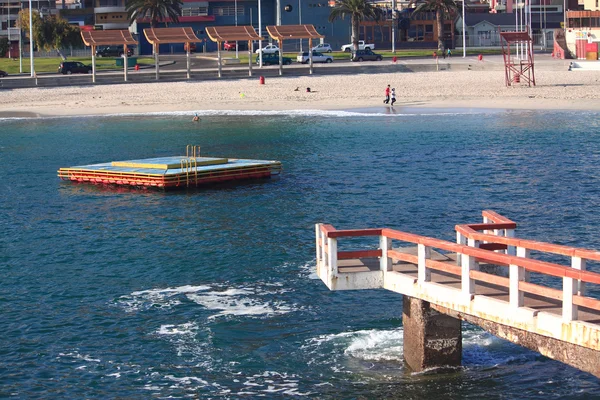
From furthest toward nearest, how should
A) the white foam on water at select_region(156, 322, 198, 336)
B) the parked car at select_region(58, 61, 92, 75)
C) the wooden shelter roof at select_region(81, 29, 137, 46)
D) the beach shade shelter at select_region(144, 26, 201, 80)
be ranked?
the parked car at select_region(58, 61, 92, 75)
the beach shade shelter at select_region(144, 26, 201, 80)
the wooden shelter roof at select_region(81, 29, 137, 46)
the white foam on water at select_region(156, 322, 198, 336)

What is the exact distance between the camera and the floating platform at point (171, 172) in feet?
132

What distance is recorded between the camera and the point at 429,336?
16.5 metres

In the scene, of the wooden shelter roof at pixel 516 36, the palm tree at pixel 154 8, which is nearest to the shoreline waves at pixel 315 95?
the wooden shelter roof at pixel 516 36

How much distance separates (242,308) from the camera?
21953 millimetres

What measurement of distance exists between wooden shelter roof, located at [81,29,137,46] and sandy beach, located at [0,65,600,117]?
6.44 metres

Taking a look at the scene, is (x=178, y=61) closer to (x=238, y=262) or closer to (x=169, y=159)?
(x=169, y=159)

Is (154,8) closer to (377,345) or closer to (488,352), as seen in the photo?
(377,345)

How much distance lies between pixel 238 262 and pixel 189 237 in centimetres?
408

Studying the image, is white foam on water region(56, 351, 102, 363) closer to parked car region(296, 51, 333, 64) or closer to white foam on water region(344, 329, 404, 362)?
white foam on water region(344, 329, 404, 362)

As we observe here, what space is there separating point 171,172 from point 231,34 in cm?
4994

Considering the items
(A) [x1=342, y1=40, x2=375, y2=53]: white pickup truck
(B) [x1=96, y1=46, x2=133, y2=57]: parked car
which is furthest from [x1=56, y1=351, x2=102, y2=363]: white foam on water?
(B) [x1=96, y1=46, x2=133, y2=57]: parked car

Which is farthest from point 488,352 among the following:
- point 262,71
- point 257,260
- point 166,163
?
point 262,71

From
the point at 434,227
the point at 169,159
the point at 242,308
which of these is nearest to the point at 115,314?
the point at 242,308

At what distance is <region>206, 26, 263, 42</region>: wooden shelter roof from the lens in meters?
86.5
